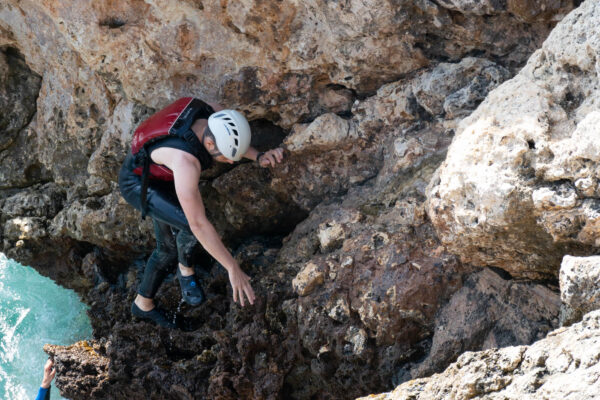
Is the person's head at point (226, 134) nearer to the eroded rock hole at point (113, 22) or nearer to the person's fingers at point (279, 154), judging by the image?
the person's fingers at point (279, 154)

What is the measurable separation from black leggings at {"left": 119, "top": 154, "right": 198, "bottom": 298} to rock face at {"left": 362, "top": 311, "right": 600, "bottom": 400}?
2.26 meters

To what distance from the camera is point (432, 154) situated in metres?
4.20

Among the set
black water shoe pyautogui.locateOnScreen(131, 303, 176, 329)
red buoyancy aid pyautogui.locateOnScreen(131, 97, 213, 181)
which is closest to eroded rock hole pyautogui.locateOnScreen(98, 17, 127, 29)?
red buoyancy aid pyautogui.locateOnScreen(131, 97, 213, 181)

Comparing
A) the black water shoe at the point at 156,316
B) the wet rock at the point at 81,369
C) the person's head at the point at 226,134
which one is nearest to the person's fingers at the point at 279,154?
the person's head at the point at 226,134

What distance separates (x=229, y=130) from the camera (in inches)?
169

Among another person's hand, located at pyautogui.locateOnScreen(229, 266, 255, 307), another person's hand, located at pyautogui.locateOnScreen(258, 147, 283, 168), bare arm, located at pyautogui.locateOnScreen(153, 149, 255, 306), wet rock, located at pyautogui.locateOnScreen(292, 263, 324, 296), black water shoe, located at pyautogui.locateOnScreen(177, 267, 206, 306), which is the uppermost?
another person's hand, located at pyautogui.locateOnScreen(258, 147, 283, 168)

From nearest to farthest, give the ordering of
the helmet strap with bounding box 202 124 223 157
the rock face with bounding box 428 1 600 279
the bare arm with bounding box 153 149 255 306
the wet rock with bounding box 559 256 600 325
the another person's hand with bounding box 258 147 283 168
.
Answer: the wet rock with bounding box 559 256 600 325
the rock face with bounding box 428 1 600 279
the bare arm with bounding box 153 149 255 306
the helmet strap with bounding box 202 124 223 157
the another person's hand with bounding box 258 147 283 168

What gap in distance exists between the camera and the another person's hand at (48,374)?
509cm

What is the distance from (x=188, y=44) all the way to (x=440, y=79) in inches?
68.2

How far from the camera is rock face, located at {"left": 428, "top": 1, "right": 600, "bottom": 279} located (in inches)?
116

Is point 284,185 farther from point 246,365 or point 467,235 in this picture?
point 467,235

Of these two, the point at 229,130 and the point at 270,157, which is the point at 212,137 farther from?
the point at 270,157

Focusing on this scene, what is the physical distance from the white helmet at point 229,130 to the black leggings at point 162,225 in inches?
22.9

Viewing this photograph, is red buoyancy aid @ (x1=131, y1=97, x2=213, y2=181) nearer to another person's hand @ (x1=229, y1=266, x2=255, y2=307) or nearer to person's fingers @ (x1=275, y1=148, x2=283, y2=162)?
person's fingers @ (x1=275, y1=148, x2=283, y2=162)
